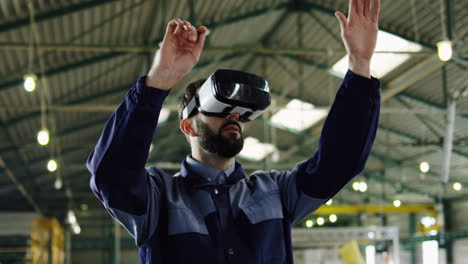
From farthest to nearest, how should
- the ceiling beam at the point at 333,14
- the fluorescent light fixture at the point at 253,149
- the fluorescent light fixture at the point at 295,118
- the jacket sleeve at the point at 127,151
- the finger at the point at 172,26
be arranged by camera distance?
the fluorescent light fixture at the point at 253,149
the fluorescent light fixture at the point at 295,118
the ceiling beam at the point at 333,14
the finger at the point at 172,26
the jacket sleeve at the point at 127,151

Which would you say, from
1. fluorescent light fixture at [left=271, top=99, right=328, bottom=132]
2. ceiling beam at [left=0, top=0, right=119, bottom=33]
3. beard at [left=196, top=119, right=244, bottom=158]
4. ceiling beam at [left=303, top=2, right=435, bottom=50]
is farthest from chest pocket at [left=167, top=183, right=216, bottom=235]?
fluorescent light fixture at [left=271, top=99, right=328, bottom=132]

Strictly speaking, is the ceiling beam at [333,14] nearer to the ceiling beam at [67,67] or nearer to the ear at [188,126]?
the ceiling beam at [67,67]

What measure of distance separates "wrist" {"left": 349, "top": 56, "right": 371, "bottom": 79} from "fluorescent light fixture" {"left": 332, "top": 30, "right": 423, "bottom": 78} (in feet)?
34.4

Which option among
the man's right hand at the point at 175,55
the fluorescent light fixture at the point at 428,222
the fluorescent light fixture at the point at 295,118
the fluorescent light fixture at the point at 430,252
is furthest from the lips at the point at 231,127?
the fluorescent light fixture at the point at 428,222

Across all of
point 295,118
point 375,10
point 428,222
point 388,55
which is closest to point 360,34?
point 375,10

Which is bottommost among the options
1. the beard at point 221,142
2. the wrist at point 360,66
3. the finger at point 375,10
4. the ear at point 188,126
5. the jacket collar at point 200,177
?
the jacket collar at point 200,177

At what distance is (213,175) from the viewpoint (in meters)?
1.79

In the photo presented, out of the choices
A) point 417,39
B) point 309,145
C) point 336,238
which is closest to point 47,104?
point 336,238

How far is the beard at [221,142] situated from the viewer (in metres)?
1.74

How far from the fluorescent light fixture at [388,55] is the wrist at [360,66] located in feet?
34.4

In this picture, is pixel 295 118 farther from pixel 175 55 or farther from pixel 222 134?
pixel 175 55

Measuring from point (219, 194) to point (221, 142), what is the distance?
0.48ft

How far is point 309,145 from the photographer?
2048cm

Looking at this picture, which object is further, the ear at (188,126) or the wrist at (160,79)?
the ear at (188,126)
